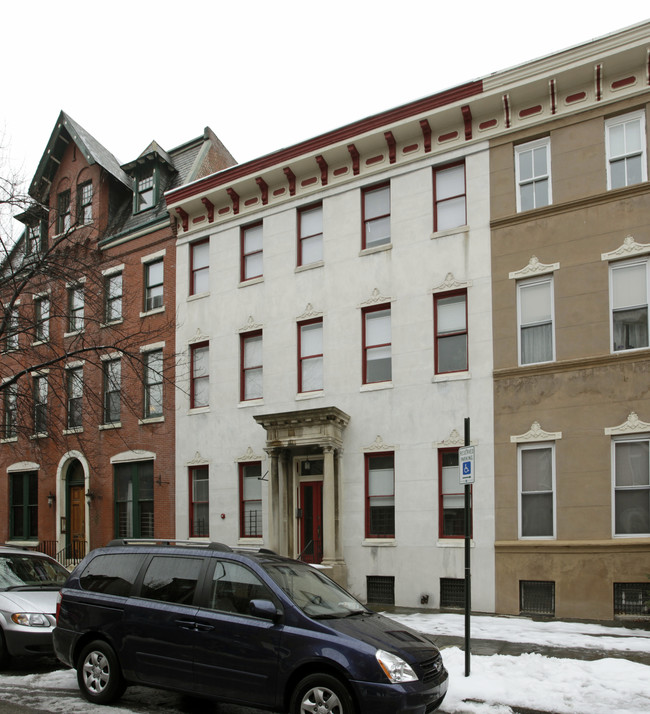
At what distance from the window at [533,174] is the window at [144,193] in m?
13.4

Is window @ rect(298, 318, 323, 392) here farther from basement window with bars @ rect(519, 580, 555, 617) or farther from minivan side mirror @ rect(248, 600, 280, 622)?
minivan side mirror @ rect(248, 600, 280, 622)

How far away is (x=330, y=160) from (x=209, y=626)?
14.2 m

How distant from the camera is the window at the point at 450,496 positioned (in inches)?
654

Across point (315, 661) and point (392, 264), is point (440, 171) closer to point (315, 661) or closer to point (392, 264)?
point (392, 264)

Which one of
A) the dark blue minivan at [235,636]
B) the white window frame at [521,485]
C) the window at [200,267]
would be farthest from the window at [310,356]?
the dark blue minivan at [235,636]

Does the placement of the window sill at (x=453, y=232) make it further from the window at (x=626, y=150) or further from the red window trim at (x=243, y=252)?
the red window trim at (x=243, y=252)

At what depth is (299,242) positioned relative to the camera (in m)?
20.2

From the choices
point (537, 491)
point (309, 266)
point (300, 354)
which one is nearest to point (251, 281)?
point (309, 266)

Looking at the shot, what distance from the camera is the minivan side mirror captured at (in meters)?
7.47

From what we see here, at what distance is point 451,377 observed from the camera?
665 inches

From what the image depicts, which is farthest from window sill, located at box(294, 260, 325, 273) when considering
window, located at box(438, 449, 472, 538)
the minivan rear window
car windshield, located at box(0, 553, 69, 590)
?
the minivan rear window

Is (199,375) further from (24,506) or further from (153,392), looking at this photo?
(24,506)

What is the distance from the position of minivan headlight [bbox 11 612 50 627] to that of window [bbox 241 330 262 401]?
34.2 feet

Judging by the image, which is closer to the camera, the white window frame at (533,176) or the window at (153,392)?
the white window frame at (533,176)
